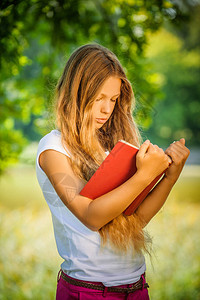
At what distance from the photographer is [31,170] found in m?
14.6

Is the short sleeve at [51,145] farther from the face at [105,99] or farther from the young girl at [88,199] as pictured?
the face at [105,99]

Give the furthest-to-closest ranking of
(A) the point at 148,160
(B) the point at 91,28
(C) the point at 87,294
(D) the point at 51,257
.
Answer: (D) the point at 51,257 < (B) the point at 91,28 < (C) the point at 87,294 < (A) the point at 148,160

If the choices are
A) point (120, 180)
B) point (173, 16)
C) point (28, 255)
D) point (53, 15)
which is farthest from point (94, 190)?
point (28, 255)

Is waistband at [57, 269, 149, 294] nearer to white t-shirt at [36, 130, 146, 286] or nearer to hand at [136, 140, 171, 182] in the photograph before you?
white t-shirt at [36, 130, 146, 286]

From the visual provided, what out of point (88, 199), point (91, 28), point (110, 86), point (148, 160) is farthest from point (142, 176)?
point (91, 28)

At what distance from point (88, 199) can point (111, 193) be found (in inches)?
3.3

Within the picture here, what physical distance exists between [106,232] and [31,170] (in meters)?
13.7

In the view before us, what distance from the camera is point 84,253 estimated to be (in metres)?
1.22

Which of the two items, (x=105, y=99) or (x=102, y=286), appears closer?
(x=102, y=286)

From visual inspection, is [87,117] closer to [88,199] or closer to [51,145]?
[51,145]

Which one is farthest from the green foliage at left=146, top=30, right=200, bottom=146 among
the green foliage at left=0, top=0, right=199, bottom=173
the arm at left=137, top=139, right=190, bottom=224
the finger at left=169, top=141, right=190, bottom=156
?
the finger at left=169, top=141, right=190, bottom=156

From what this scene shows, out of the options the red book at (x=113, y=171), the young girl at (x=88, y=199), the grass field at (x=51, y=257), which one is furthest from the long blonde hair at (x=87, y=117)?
the grass field at (x=51, y=257)

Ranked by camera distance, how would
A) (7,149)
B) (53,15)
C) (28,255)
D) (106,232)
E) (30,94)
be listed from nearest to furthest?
(106,232), (53,15), (28,255), (30,94), (7,149)

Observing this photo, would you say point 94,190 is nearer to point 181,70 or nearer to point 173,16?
point 173,16
